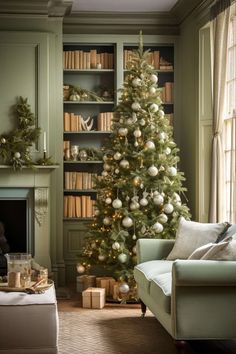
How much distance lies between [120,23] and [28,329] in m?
4.99

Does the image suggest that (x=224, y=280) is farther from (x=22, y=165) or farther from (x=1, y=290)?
(x=22, y=165)

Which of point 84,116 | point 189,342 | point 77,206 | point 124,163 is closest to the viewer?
point 189,342

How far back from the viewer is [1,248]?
798 cm

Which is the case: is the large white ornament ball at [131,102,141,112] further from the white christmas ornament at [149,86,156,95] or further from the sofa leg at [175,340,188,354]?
the sofa leg at [175,340,188,354]

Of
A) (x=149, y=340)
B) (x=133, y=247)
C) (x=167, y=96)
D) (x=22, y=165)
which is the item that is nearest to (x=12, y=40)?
(x=22, y=165)

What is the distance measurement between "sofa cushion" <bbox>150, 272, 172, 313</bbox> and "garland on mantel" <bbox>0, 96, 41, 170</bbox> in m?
3.00

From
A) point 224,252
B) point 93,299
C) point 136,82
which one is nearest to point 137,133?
point 136,82

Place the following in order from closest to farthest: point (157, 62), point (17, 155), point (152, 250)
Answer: point (152, 250) → point (17, 155) → point (157, 62)

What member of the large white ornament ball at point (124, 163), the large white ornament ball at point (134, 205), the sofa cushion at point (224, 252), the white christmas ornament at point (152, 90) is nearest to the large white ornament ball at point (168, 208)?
the large white ornament ball at point (134, 205)

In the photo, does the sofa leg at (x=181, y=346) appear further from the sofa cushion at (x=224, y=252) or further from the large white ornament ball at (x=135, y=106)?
the large white ornament ball at (x=135, y=106)

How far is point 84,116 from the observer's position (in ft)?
28.9

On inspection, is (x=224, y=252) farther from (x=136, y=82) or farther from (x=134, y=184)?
(x=136, y=82)

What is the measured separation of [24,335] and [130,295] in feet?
8.41

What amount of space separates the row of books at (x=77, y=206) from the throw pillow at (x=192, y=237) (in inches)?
99.3
